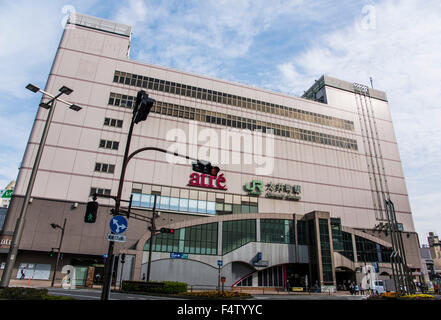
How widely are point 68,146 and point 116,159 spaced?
23.6ft

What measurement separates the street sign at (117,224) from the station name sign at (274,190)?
3789 centimetres

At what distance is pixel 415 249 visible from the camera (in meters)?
55.3

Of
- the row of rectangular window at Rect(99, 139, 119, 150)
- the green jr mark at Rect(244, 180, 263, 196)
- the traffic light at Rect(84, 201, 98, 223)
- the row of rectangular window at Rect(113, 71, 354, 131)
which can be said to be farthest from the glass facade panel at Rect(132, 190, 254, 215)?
the traffic light at Rect(84, 201, 98, 223)

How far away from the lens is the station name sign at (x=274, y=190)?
4871 centimetres

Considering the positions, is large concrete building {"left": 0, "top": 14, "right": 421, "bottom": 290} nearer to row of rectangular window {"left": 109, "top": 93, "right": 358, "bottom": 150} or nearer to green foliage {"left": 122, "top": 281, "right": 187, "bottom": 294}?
row of rectangular window {"left": 109, "top": 93, "right": 358, "bottom": 150}

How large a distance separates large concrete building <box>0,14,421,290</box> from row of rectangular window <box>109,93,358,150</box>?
0.70ft

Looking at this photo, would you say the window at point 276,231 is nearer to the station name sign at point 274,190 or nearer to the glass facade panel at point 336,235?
the station name sign at point 274,190

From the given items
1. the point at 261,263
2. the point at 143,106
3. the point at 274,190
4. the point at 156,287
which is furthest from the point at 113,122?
the point at 143,106

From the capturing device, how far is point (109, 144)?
44781 mm

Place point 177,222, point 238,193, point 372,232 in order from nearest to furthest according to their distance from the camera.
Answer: point 177,222 < point 238,193 < point 372,232

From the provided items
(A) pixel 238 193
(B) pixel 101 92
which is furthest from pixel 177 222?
(B) pixel 101 92

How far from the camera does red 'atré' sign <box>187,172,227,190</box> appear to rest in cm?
4612

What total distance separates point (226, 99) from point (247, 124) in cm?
633
